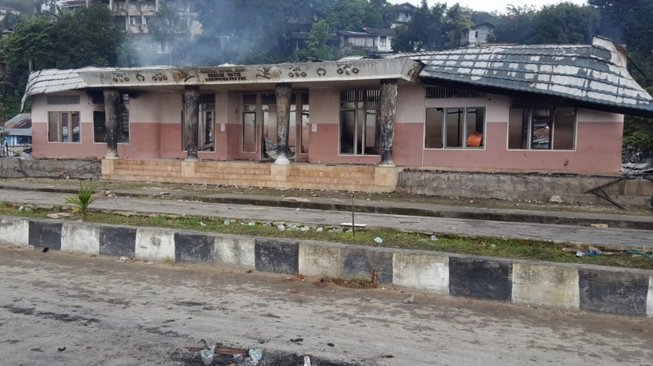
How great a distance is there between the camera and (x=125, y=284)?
20.4ft

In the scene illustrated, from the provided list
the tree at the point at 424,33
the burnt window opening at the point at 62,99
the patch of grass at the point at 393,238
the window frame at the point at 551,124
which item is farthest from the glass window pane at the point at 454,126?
the tree at the point at 424,33

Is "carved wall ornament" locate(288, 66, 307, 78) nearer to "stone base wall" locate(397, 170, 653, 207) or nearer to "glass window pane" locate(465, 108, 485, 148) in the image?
"stone base wall" locate(397, 170, 653, 207)

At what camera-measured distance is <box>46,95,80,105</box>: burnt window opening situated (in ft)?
76.5

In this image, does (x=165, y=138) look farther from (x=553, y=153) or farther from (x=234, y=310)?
(x=234, y=310)

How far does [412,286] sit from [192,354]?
9.27 ft

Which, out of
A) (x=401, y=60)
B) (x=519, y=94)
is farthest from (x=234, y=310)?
(x=519, y=94)

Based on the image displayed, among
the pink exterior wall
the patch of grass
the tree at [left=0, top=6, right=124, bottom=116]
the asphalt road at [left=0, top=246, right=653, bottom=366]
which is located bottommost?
the asphalt road at [left=0, top=246, right=653, bottom=366]

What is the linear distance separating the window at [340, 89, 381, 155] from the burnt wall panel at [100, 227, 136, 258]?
1230 cm

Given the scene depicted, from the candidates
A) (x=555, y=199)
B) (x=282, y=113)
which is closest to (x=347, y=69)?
(x=282, y=113)

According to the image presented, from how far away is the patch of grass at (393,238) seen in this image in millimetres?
6332

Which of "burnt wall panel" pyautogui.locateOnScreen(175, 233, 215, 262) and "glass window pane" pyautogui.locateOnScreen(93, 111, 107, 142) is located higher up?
"glass window pane" pyautogui.locateOnScreen(93, 111, 107, 142)

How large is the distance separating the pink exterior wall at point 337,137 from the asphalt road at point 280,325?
12.0 meters

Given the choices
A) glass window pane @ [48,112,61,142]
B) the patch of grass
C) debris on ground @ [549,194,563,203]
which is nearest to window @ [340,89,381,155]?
debris on ground @ [549,194,563,203]

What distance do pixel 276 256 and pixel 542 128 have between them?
12.4 m
